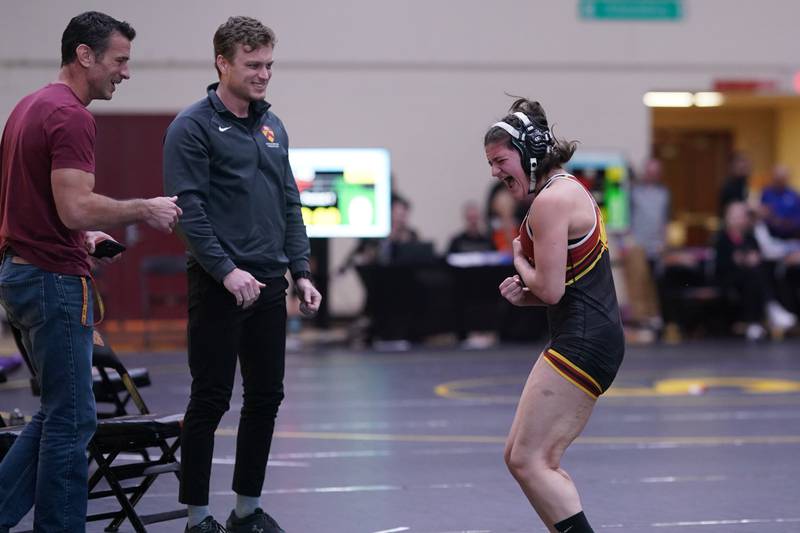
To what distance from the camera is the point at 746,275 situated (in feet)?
55.1

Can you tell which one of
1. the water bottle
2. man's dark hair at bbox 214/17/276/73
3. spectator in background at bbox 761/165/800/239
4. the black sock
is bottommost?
spectator in background at bbox 761/165/800/239

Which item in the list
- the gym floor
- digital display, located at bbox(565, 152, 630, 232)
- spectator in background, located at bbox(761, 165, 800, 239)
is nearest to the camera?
the gym floor

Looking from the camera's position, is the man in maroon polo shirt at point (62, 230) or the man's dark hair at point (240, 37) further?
the man's dark hair at point (240, 37)

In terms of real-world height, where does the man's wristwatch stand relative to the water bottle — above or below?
above

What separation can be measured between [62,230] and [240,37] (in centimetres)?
118

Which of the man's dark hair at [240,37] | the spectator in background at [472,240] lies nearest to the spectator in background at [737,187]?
the spectator in background at [472,240]

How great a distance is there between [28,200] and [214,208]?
91cm

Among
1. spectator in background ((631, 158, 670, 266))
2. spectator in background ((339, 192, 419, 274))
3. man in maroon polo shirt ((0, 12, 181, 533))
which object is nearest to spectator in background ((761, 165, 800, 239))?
spectator in background ((631, 158, 670, 266))

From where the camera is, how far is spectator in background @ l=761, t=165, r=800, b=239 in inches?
706

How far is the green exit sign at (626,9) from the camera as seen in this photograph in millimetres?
19625

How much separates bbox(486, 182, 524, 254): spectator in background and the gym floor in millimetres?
2998

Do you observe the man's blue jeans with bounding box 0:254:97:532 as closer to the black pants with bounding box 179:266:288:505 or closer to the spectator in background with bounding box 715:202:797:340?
the black pants with bounding box 179:266:288:505

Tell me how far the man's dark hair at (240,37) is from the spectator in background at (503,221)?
10.9 metres

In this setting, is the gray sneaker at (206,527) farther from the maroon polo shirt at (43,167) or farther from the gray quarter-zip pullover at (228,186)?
the maroon polo shirt at (43,167)
